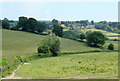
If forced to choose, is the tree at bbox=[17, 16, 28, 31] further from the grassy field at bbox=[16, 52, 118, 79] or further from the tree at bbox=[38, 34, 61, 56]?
the grassy field at bbox=[16, 52, 118, 79]

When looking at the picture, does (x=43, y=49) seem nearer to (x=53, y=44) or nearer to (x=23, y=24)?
(x=53, y=44)

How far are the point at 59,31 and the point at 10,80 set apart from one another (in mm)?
76730

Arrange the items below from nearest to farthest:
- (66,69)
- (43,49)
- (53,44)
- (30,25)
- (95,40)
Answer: (66,69) < (43,49) < (53,44) < (95,40) < (30,25)

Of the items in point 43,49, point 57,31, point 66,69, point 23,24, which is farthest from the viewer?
point 23,24

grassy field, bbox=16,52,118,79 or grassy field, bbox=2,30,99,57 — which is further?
grassy field, bbox=2,30,99,57

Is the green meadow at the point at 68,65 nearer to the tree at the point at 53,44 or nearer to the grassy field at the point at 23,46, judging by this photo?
the grassy field at the point at 23,46

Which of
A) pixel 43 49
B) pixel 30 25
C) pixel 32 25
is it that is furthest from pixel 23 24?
pixel 43 49

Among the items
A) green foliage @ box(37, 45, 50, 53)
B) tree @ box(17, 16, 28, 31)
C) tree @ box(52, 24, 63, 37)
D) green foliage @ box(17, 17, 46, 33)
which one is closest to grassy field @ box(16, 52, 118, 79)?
green foliage @ box(37, 45, 50, 53)

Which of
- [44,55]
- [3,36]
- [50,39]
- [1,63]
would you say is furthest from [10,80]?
[3,36]

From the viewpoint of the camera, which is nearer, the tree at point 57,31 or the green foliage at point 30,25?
the green foliage at point 30,25

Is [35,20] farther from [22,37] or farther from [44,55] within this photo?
Answer: [44,55]

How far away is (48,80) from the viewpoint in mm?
21859

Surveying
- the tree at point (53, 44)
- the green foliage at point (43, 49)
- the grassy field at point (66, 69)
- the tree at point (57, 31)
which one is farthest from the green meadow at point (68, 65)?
the tree at point (57, 31)

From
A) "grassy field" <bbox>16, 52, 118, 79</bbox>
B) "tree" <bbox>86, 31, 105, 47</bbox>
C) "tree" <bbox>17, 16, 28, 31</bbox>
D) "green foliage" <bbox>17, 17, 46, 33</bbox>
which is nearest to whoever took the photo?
"grassy field" <bbox>16, 52, 118, 79</bbox>
